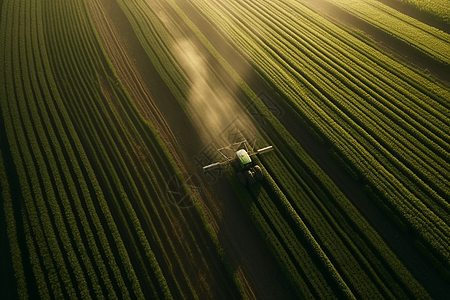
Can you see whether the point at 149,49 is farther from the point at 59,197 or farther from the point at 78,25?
the point at 59,197

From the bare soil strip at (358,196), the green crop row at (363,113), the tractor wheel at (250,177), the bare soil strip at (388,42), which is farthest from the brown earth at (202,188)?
the bare soil strip at (388,42)

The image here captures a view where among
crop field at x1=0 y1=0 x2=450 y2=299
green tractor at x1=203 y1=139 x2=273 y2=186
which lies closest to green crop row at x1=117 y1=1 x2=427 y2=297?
crop field at x1=0 y1=0 x2=450 y2=299

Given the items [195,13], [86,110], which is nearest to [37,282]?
[86,110]

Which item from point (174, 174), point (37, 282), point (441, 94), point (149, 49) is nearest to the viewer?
point (37, 282)

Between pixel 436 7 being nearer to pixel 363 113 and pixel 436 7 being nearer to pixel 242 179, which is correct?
pixel 363 113

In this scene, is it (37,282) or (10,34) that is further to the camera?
(10,34)

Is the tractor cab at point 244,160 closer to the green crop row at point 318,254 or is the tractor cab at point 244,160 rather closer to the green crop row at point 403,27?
the green crop row at point 318,254

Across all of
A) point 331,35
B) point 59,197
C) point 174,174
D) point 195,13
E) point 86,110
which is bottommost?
point 59,197
